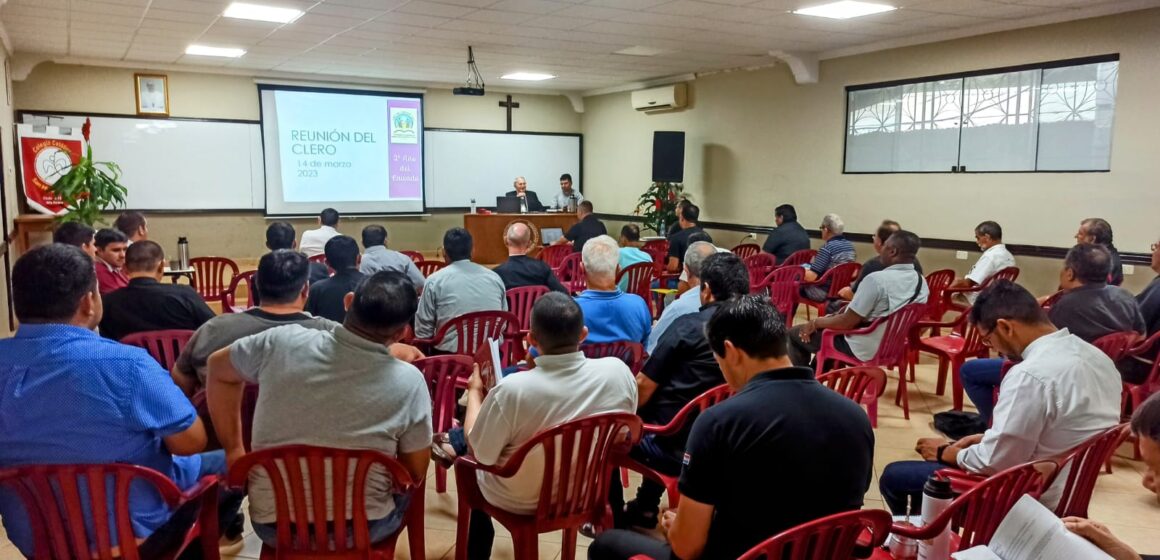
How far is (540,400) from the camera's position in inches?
84.4

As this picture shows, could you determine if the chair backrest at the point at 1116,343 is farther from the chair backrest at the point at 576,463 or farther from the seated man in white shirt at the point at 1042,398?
the chair backrest at the point at 576,463

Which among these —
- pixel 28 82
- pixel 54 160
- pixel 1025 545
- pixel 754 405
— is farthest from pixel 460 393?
pixel 28 82

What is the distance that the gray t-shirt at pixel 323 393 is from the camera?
1910mm

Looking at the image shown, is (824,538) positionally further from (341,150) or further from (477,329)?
(341,150)

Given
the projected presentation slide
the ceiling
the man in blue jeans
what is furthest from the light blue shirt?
the projected presentation slide

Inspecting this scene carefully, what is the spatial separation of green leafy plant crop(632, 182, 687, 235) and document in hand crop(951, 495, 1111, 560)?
28.5ft

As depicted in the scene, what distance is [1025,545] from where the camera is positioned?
1.58 meters

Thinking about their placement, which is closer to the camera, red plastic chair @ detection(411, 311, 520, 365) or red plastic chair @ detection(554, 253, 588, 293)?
red plastic chair @ detection(411, 311, 520, 365)

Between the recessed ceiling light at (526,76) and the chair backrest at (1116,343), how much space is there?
7900mm

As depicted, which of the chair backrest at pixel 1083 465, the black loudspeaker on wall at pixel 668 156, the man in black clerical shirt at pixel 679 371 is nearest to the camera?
the chair backrest at pixel 1083 465

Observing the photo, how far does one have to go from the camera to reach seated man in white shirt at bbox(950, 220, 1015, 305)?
5.84 m

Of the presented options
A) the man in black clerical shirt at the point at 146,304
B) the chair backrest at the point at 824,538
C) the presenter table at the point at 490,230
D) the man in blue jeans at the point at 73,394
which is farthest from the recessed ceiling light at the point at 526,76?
the chair backrest at the point at 824,538

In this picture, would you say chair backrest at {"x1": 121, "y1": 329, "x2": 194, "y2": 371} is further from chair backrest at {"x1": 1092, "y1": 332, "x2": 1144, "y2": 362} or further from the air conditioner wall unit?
the air conditioner wall unit

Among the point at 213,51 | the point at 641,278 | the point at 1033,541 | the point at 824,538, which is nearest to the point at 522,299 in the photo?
the point at 641,278
